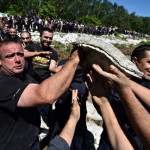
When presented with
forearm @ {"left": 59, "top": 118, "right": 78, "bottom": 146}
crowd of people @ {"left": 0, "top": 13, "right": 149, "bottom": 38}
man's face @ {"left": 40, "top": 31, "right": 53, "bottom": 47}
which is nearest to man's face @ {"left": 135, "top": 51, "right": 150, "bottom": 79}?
forearm @ {"left": 59, "top": 118, "right": 78, "bottom": 146}

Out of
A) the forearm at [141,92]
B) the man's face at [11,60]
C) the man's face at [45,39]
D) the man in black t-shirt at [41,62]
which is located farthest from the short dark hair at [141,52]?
the man's face at [45,39]

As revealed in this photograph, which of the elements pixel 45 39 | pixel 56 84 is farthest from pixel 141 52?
pixel 45 39

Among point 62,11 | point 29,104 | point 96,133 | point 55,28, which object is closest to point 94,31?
point 55,28

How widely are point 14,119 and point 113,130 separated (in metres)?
0.83

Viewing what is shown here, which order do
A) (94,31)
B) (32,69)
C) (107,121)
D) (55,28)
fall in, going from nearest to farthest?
(107,121) < (32,69) < (55,28) < (94,31)

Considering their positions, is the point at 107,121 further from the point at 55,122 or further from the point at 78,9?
the point at 78,9

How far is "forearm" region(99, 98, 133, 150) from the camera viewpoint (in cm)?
223

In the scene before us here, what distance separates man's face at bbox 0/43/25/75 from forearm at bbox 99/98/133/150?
108 cm

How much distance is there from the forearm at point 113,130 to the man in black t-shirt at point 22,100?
0.34 metres

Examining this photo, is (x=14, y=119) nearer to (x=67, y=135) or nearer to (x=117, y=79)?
(x=67, y=135)

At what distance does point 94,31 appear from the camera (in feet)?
160

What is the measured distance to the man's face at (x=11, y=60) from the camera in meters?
3.04

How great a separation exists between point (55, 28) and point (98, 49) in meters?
35.1

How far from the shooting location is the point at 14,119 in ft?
8.59
